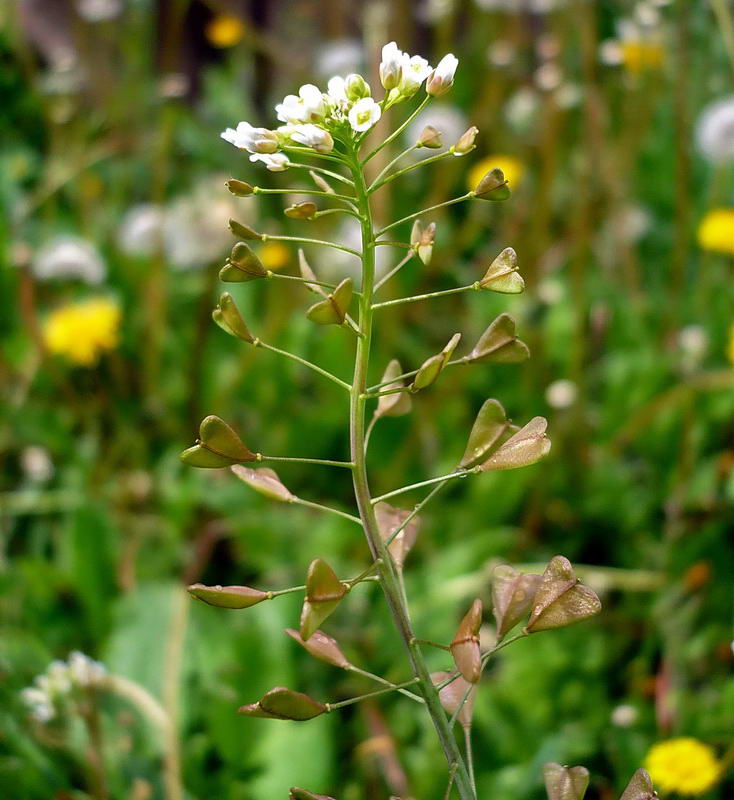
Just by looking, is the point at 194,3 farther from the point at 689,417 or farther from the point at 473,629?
the point at 473,629

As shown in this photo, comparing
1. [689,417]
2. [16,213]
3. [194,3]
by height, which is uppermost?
[194,3]

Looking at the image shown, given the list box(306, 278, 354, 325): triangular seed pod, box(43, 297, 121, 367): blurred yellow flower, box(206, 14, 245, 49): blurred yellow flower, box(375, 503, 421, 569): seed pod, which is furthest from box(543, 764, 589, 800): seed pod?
box(206, 14, 245, 49): blurred yellow flower

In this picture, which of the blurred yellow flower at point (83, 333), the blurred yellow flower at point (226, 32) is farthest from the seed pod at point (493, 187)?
the blurred yellow flower at point (226, 32)

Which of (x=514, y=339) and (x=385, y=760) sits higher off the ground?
(x=514, y=339)

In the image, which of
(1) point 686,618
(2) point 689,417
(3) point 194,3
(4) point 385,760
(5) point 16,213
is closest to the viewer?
(4) point 385,760

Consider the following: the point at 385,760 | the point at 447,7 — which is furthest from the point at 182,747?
the point at 447,7

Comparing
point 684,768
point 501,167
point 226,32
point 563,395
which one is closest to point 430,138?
point 684,768
